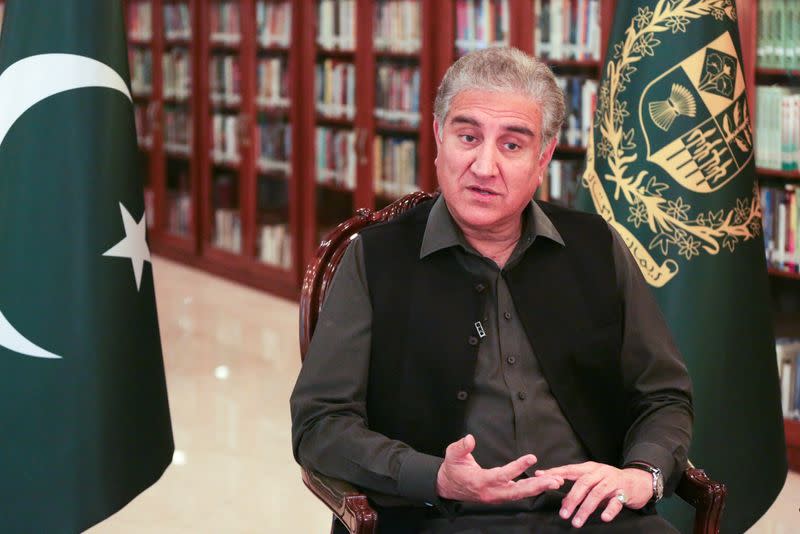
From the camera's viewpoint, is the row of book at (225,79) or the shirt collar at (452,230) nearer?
the shirt collar at (452,230)

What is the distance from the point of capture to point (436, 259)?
2291mm

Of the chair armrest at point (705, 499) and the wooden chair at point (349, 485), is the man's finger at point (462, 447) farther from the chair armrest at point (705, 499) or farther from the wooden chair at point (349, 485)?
the chair armrest at point (705, 499)

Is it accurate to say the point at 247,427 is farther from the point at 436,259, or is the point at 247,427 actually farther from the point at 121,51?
the point at 436,259

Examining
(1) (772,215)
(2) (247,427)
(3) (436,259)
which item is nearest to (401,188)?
(2) (247,427)

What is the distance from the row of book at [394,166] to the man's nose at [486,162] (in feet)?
13.7

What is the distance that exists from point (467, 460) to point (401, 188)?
471 centimetres

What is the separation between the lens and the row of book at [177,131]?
8.66 metres

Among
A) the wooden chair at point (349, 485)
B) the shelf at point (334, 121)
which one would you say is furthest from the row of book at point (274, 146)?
the wooden chair at point (349, 485)

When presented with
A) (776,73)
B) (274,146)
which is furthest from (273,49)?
(776,73)

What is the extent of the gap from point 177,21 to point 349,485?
22.9 ft

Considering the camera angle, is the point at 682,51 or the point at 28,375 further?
the point at 682,51

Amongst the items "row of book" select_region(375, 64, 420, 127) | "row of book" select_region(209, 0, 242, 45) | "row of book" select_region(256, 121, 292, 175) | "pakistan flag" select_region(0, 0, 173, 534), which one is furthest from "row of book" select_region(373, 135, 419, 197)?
"pakistan flag" select_region(0, 0, 173, 534)

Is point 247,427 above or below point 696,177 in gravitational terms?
below

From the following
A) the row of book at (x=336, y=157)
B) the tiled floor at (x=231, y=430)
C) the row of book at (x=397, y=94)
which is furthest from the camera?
the row of book at (x=336, y=157)
